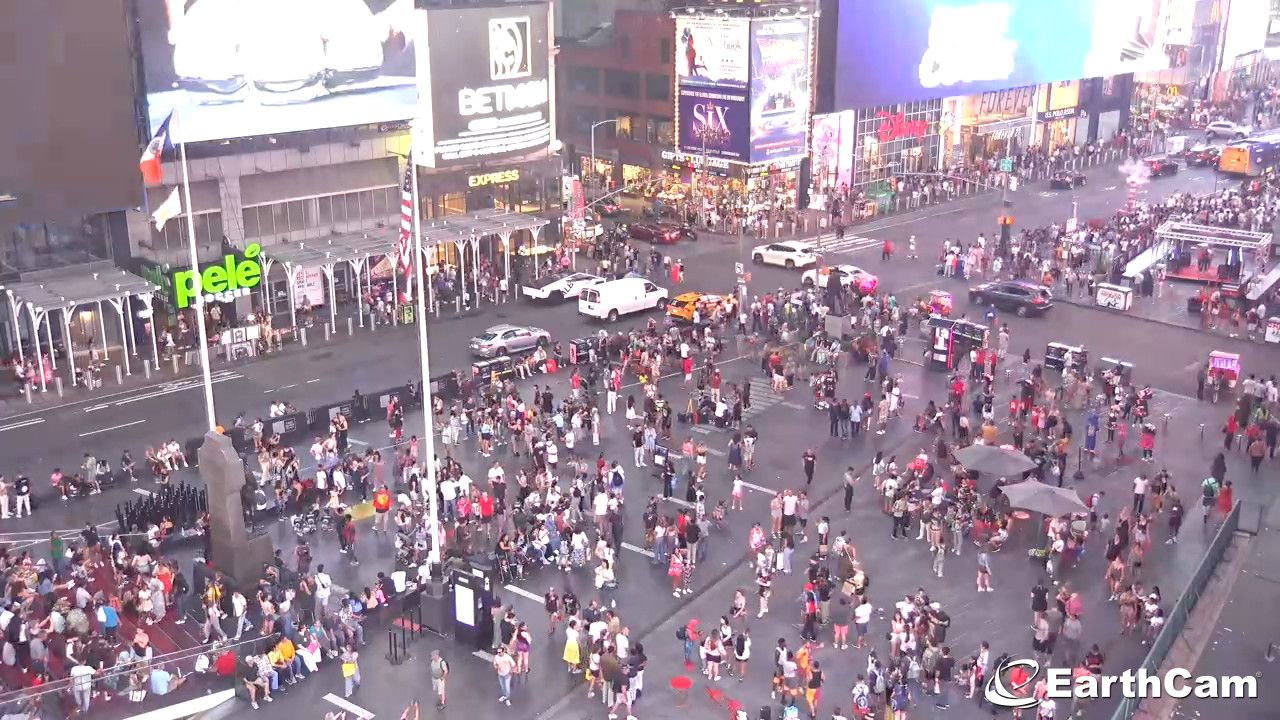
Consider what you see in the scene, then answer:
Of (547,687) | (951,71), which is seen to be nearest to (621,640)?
(547,687)

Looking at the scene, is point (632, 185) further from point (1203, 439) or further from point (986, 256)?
point (1203, 439)

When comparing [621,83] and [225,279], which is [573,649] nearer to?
[225,279]

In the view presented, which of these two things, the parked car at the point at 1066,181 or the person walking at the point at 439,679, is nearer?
the person walking at the point at 439,679

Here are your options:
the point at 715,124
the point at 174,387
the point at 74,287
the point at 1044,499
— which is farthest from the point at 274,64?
the point at 1044,499

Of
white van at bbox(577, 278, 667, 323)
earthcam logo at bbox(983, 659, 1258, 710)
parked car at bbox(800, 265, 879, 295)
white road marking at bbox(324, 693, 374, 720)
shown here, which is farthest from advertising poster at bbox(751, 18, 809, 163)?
white road marking at bbox(324, 693, 374, 720)

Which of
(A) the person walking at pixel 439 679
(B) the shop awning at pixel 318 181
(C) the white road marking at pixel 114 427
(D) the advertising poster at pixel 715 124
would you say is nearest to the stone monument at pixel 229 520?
(A) the person walking at pixel 439 679

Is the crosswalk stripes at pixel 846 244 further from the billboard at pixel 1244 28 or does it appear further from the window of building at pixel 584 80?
the billboard at pixel 1244 28
